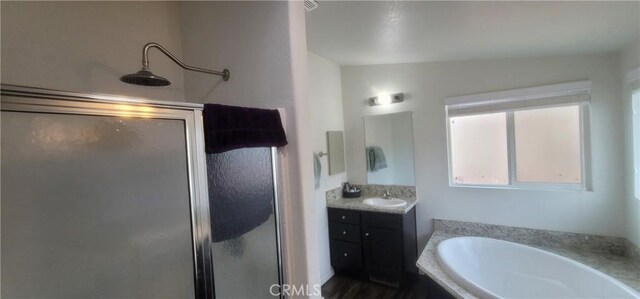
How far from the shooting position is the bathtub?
71.9 inches

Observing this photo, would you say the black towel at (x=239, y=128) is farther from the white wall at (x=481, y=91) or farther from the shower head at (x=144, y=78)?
the white wall at (x=481, y=91)

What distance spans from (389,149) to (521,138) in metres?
1.35

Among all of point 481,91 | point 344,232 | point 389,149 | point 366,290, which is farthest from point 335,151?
point 481,91

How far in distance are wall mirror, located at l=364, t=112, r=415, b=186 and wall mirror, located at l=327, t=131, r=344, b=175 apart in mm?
329

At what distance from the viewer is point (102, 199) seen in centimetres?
97

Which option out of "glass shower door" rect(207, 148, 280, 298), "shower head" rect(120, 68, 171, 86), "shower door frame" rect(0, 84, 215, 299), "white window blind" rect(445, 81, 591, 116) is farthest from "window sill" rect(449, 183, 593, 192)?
"shower head" rect(120, 68, 171, 86)

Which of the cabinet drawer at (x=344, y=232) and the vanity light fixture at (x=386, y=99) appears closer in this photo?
the cabinet drawer at (x=344, y=232)

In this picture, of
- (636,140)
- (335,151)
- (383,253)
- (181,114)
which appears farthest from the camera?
(335,151)

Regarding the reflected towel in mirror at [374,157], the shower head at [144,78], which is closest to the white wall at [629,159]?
the reflected towel in mirror at [374,157]

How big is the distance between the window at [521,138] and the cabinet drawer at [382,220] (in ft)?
2.65

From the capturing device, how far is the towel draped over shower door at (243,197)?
1207 mm

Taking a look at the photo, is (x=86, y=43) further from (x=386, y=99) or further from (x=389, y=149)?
(x=389, y=149)

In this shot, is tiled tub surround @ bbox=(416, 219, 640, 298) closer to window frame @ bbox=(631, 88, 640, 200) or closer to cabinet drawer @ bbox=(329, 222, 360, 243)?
window frame @ bbox=(631, 88, 640, 200)

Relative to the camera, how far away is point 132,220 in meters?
1.04
